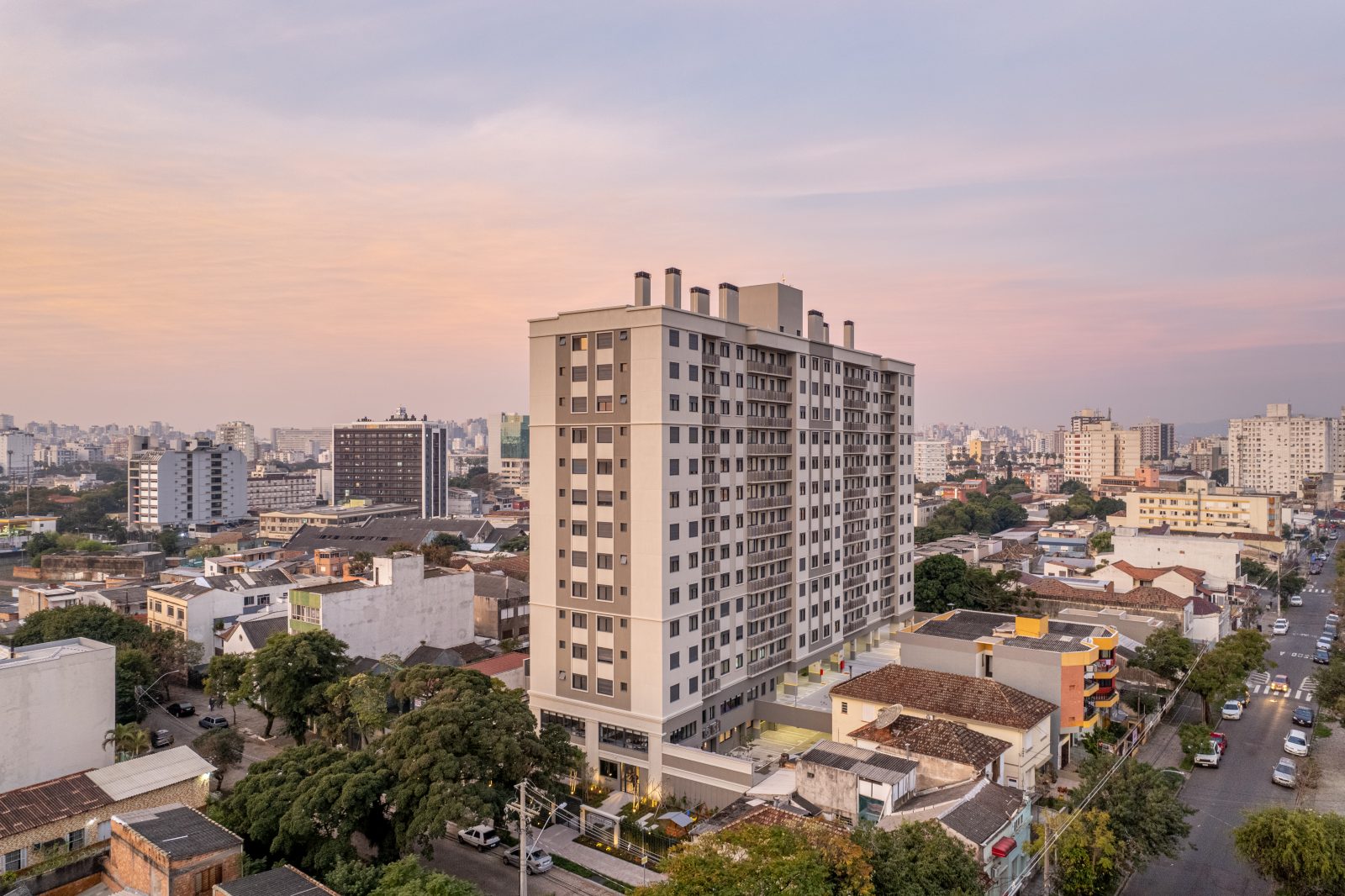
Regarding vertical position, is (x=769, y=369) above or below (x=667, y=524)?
above

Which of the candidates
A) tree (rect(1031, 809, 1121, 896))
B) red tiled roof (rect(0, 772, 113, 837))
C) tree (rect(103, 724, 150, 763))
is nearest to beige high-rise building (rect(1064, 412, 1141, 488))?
tree (rect(1031, 809, 1121, 896))

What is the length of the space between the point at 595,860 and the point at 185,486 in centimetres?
13322

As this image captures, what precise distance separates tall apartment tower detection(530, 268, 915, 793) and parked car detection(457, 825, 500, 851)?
694cm

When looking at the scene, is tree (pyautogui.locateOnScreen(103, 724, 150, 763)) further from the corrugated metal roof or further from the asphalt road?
the asphalt road

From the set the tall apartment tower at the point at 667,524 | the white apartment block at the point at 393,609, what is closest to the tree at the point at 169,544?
the white apartment block at the point at 393,609

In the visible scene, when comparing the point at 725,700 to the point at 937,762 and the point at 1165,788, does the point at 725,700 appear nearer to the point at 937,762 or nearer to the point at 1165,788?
the point at 937,762

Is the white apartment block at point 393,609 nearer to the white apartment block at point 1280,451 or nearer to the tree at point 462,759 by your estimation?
the tree at point 462,759

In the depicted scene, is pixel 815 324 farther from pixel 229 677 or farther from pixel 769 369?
pixel 229 677

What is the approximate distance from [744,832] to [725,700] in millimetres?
Answer: 18791

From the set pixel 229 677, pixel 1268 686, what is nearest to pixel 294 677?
pixel 229 677

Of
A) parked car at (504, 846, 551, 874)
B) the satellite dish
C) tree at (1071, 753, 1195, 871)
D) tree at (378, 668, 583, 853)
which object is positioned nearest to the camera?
tree at (378, 668, 583, 853)

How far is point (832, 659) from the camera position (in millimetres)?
50500

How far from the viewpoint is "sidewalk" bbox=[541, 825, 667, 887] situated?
29109 mm

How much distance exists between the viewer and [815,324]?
1996 inches
